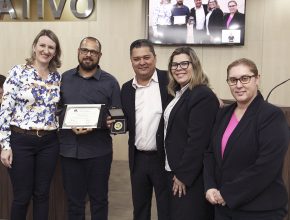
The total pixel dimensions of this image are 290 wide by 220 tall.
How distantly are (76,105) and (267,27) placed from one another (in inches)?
148

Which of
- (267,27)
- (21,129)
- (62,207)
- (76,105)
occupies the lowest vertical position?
(62,207)

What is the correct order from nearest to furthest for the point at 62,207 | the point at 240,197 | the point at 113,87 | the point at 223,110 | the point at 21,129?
1. the point at 240,197
2. the point at 223,110
3. the point at 21,129
4. the point at 113,87
5. the point at 62,207

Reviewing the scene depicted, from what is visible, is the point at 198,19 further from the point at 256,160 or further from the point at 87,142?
the point at 256,160

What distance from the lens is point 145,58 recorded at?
2.34 metres

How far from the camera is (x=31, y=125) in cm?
229

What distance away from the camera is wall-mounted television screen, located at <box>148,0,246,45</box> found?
503cm

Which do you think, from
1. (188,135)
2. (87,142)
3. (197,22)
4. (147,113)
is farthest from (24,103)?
(197,22)

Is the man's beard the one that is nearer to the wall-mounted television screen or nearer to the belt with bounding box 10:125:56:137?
the belt with bounding box 10:125:56:137

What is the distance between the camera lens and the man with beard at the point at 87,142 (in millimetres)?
2424

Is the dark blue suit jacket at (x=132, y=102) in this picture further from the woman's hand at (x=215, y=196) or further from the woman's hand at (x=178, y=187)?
the woman's hand at (x=215, y=196)

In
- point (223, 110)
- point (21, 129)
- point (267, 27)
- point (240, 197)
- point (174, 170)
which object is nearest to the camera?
point (240, 197)

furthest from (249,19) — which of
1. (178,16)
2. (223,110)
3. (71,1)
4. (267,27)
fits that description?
(223,110)

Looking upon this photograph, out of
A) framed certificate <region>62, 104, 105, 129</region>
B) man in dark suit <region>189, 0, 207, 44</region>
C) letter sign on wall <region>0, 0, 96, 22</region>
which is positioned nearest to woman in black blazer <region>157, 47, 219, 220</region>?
framed certificate <region>62, 104, 105, 129</region>

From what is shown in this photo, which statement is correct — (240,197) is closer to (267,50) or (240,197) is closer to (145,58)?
(145,58)
